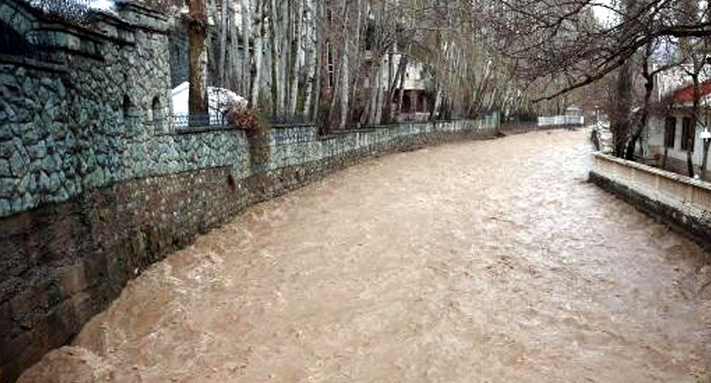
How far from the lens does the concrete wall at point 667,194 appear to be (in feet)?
35.3

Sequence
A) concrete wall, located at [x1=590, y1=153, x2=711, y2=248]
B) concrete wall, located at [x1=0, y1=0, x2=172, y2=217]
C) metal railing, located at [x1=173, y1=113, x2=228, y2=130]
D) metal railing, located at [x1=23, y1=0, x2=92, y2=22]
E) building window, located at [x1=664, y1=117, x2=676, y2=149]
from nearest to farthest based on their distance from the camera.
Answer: concrete wall, located at [x1=0, y1=0, x2=172, y2=217] < metal railing, located at [x1=23, y1=0, x2=92, y2=22] < concrete wall, located at [x1=590, y1=153, x2=711, y2=248] < metal railing, located at [x1=173, y1=113, x2=228, y2=130] < building window, located at [x1=664, y1=117, x2=676, y2=149]

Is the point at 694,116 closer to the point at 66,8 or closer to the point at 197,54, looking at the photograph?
the point at 197,54

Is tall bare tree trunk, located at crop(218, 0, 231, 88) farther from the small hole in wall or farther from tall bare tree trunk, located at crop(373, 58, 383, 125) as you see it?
tall bare tree trunk, located at crop(373, 58, 383, 125)

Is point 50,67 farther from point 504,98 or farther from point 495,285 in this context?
point 504,98

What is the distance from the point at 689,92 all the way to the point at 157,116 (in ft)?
65.6

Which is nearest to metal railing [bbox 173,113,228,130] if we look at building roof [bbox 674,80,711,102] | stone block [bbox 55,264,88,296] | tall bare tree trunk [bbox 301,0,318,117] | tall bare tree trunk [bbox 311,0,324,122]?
stone block [bbox 55,264,88,296]

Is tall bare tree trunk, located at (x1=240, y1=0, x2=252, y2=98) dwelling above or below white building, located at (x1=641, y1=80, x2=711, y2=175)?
above

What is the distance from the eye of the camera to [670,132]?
24188 millimetres

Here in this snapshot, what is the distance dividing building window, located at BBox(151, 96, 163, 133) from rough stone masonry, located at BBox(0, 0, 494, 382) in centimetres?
3

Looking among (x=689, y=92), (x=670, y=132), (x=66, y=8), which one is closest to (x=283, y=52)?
(x=66, y=8)

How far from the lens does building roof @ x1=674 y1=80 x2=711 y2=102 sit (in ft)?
68.8

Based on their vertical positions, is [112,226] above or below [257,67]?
below

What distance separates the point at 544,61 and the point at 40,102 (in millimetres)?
6149

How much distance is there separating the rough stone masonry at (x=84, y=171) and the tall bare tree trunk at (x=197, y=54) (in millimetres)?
1326
